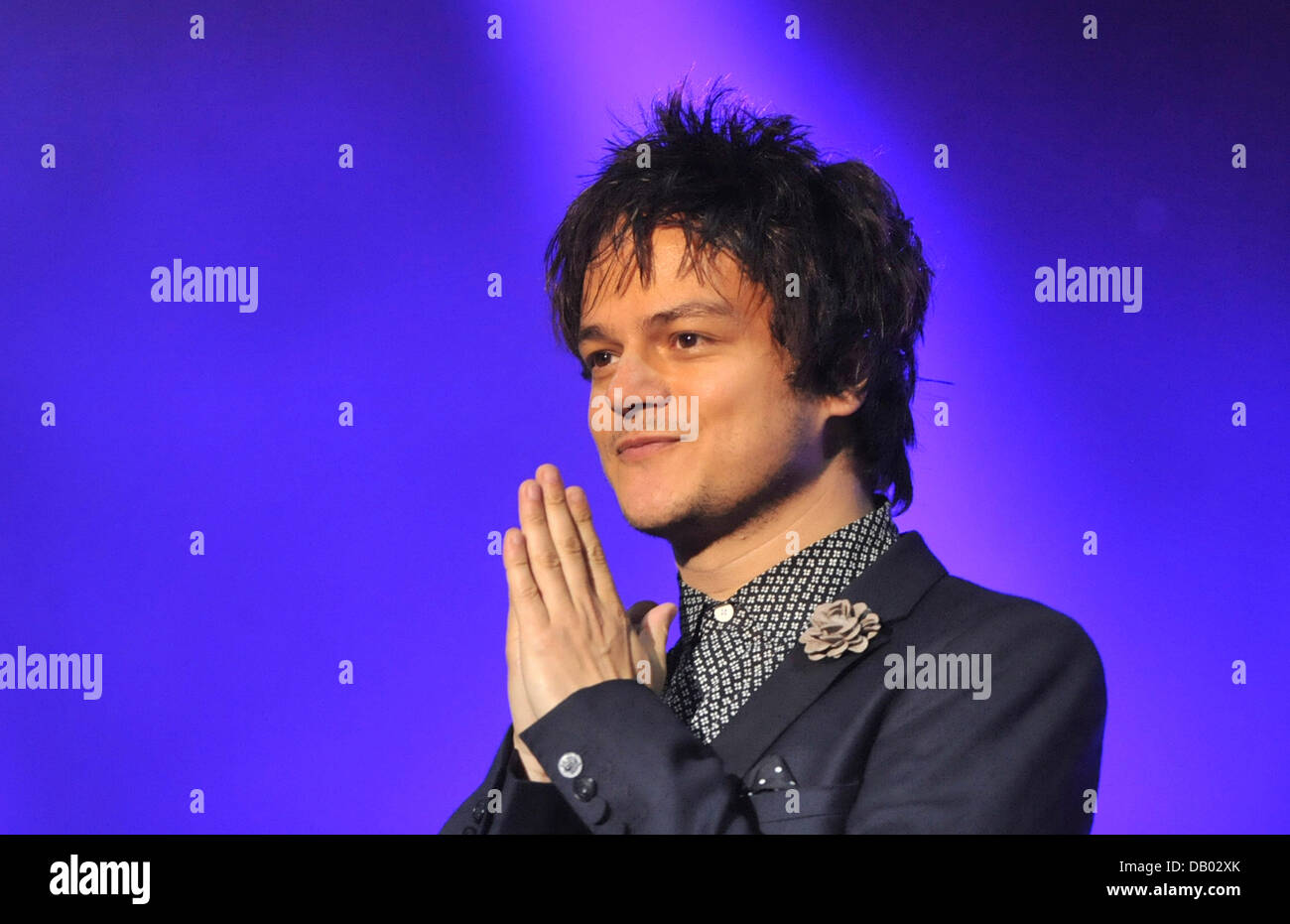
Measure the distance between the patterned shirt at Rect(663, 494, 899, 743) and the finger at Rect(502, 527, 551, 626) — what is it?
0.91ft

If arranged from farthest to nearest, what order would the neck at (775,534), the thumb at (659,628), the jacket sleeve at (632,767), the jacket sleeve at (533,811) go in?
the neck at (775,534), the thumb at (659,628), the jacket sleeve at (533,811), the jacket sleeve at (632,767)

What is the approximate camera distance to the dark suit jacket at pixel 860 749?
170cm

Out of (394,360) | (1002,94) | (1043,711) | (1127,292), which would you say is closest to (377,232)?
(394,360)

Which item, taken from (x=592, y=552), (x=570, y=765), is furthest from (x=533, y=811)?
(x=592, y=552)

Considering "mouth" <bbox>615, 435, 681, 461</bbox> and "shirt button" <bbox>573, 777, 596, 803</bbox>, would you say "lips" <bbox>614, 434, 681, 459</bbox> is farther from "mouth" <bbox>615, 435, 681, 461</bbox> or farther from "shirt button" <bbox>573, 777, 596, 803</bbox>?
"shirt button" <bbox>573, 777, 596, 803</bbox>

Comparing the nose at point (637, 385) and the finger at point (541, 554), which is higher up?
the nose at point (637, 385)

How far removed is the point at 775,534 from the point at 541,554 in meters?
0.35

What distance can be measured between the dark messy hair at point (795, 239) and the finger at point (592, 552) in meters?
0.35

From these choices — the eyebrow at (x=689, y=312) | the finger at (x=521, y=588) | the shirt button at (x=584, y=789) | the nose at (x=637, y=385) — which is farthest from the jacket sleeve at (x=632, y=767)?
the eyebrow at (x=689, y=312)

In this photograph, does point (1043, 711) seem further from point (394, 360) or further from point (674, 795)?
point (394, 360)

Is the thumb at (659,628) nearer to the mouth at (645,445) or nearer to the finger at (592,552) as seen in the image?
the finger at (592,552)

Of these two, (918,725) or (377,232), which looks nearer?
(918,725)

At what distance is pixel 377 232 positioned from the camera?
275 centimetres
